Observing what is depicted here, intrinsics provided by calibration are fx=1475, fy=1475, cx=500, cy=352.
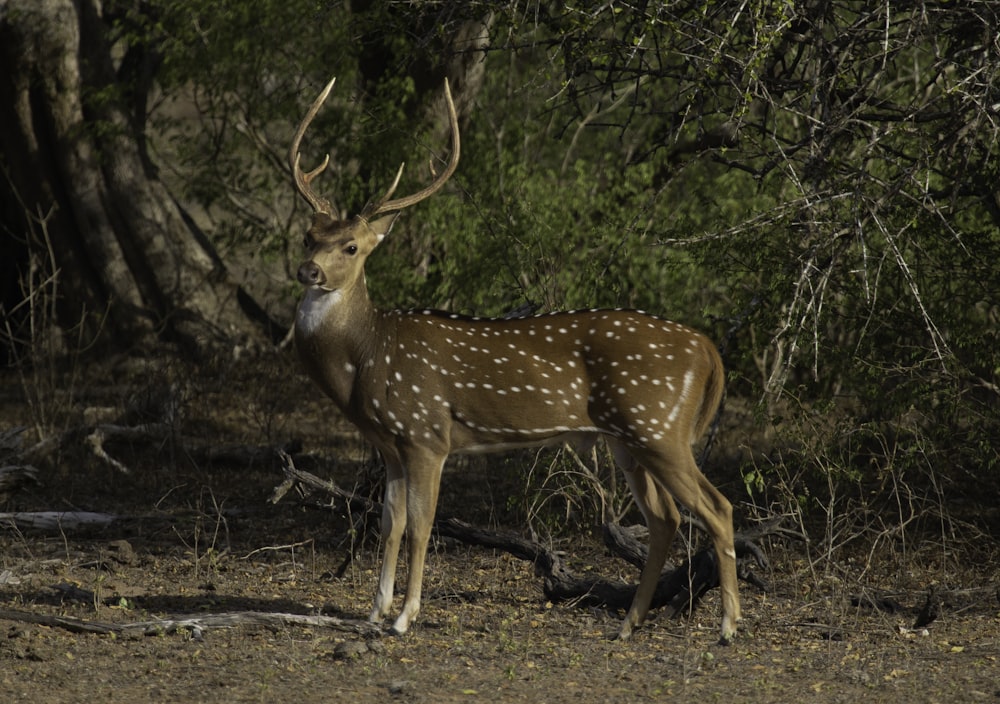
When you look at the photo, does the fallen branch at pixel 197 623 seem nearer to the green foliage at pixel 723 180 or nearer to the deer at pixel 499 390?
the deer at pixel 499 390

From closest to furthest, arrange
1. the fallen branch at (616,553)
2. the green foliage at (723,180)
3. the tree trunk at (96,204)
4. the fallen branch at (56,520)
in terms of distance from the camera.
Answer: the fallen branch at (616,553) < the green foliage at (723,180) < the fallen branch at (56,520) < the tree trunk at (96,204)

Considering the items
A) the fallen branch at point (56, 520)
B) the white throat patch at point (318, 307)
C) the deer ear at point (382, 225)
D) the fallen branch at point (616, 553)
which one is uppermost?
the deer ear at point (382, 225)

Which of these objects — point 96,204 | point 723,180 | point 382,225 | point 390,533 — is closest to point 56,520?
point 390,533

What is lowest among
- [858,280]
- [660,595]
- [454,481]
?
[454,481]

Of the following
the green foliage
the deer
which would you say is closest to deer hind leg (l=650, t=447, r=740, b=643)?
the deer

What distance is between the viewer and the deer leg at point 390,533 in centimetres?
725

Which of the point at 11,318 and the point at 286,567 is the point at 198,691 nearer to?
the point at 286,567

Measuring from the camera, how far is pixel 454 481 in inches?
436

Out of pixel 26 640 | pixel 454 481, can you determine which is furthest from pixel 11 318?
pixel 26 640

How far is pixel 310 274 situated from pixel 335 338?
42 cm

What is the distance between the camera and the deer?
7.04m

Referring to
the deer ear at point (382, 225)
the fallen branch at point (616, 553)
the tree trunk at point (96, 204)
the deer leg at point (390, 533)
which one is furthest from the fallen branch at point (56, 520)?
the tree trunk at point (96, 204)

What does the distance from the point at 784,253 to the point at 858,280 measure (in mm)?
513

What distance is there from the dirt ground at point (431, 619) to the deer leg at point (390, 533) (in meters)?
0.20
